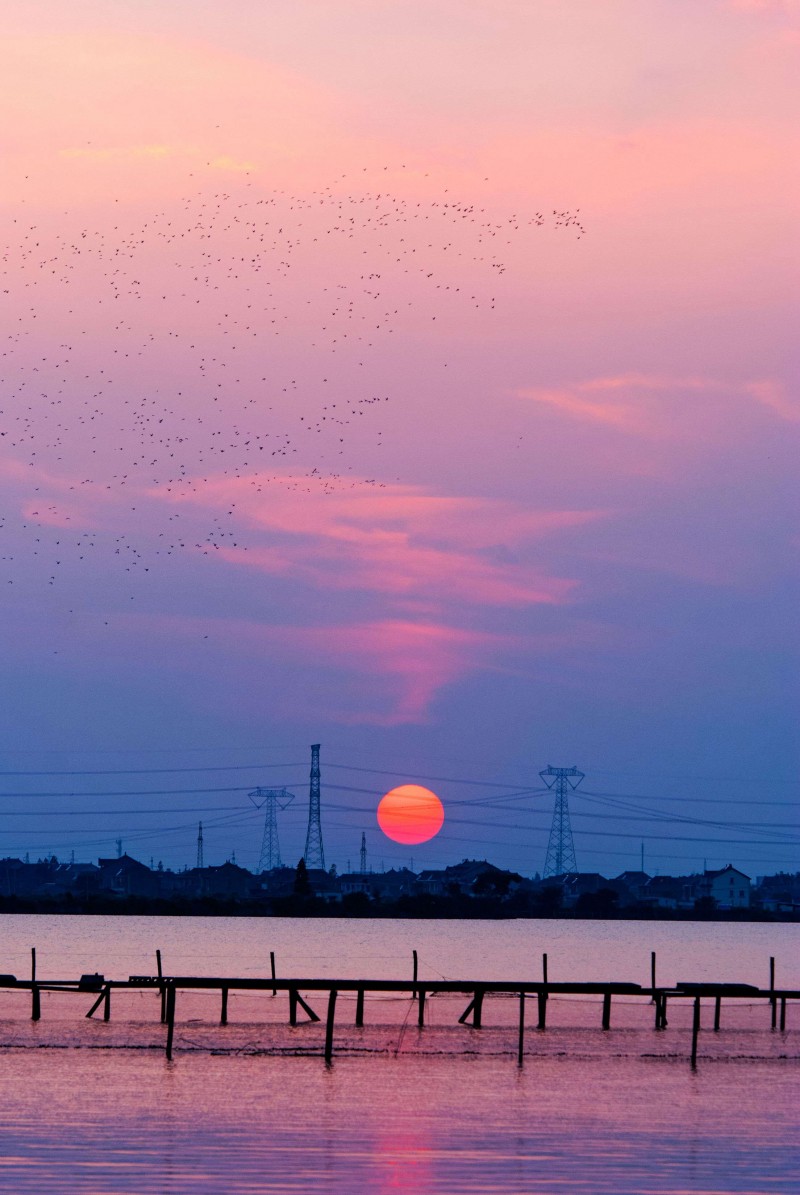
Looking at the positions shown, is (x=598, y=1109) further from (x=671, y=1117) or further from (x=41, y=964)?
(x=41, y=964)

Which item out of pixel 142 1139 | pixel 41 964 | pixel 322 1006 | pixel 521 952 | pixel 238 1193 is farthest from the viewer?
pixel 521 952

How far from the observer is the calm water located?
27969 mm

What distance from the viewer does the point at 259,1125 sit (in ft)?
111

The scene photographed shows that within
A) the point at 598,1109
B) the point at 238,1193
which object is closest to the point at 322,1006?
the point at 598,1109

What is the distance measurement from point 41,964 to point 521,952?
55809 mm

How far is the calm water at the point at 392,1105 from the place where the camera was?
1101 inches

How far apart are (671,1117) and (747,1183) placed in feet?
30.4

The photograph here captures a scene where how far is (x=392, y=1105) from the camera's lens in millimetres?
38281

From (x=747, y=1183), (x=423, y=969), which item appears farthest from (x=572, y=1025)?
(x=423, y=969)

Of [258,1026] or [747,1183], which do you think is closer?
[747,1183]

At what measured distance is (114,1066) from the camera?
47.2m

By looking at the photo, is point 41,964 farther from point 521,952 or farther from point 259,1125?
point 259,1125

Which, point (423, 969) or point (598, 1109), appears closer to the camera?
point (598, 1109)

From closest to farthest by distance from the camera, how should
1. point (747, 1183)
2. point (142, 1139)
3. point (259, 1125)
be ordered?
point (747, 1183), point (142, 1139), point (259, 1125)
